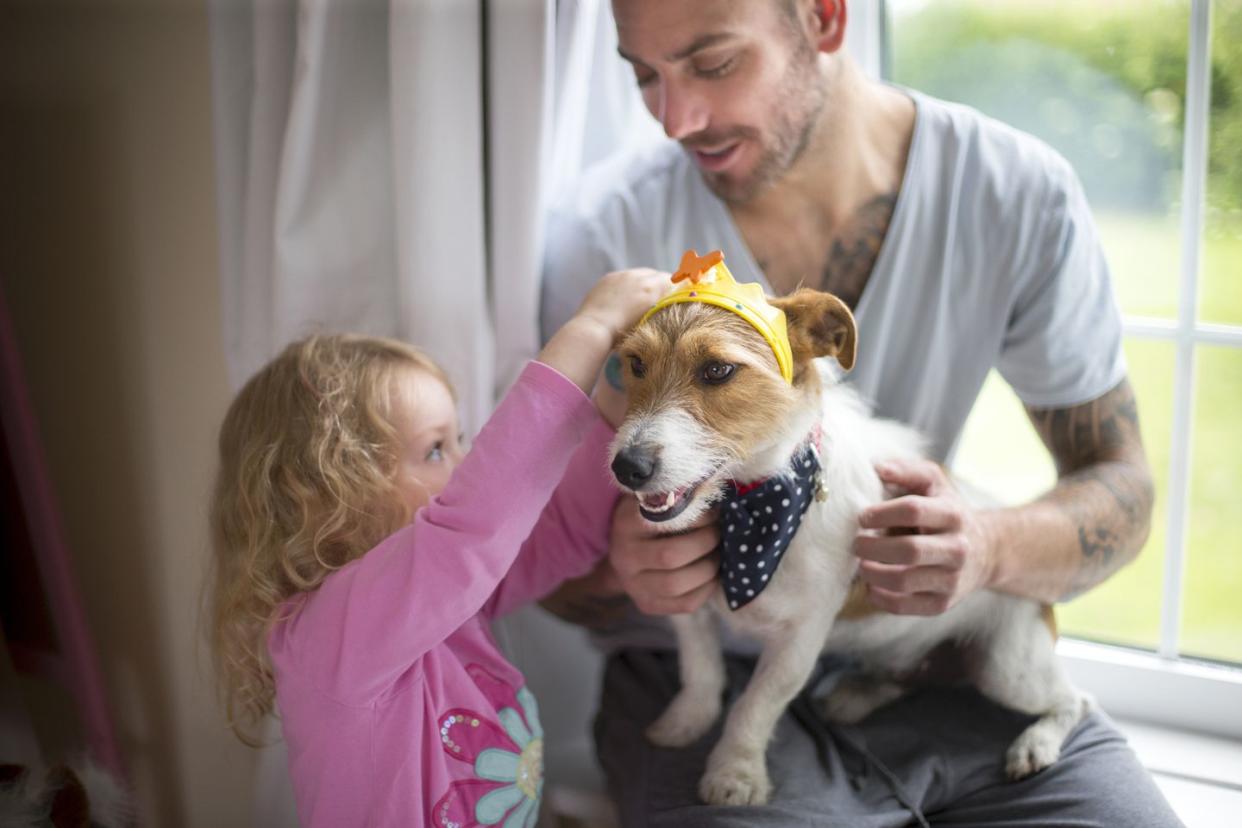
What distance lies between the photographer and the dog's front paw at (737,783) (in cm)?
116

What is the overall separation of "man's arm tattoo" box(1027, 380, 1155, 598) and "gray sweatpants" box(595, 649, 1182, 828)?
0.21m

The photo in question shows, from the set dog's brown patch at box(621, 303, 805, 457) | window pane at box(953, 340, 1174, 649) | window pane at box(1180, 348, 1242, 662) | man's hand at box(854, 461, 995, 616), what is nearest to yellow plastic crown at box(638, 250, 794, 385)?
dog's brown patch at box(621, 303, 805, 457)

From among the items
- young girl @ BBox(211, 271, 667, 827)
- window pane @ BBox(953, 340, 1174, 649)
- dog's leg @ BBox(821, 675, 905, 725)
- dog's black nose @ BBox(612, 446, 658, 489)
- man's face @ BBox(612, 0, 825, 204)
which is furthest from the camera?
window pane @ BBox(953, 340, 1174, 649)

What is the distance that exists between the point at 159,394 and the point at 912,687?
4.25 ft

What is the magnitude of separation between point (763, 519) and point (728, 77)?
584 millimetres

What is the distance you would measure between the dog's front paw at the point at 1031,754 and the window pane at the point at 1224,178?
2.63 feet

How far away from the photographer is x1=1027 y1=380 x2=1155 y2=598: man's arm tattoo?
131cm

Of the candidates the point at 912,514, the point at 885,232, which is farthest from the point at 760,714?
the point at 885,232

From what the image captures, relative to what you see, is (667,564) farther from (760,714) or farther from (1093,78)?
(1093,78)

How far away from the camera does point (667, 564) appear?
1.13 m

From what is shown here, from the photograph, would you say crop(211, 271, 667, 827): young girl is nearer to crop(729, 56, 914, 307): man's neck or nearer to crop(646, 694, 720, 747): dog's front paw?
crop(646, 694, 720, 747): dog's front paw

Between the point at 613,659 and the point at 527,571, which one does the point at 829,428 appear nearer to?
the point at 527,571

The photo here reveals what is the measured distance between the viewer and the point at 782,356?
0.96 meters

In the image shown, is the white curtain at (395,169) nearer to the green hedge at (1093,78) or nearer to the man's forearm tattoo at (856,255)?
the man's forearm tattoo at (856,255)
